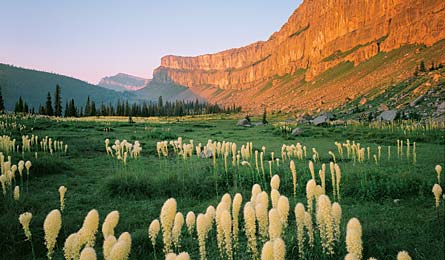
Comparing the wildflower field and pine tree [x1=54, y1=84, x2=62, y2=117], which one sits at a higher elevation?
pine tree [x1=54, y1=84, x2=62, y2=117]

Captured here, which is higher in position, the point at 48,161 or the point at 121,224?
the point at 48,161

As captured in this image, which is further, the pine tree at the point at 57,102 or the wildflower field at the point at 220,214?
the pine tree at the point at 57,102

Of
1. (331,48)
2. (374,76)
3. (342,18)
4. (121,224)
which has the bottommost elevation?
(121,224)

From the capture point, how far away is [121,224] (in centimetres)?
720

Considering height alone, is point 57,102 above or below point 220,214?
above

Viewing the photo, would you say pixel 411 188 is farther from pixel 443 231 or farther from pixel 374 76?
pixel 374 76

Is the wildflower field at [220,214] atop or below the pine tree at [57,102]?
below

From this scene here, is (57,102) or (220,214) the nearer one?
(220,214)

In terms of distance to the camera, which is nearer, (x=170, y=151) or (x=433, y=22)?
(x=170, y=151)

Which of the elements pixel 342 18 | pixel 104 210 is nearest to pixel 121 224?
pixel 104 210

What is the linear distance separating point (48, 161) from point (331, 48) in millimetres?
201211

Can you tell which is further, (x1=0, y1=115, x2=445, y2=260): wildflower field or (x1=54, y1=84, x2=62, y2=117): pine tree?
(x1=54, y1=84, x2=62, y2=117): pine tree

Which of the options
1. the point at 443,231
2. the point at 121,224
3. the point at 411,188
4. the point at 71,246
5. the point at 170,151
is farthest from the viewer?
the point at 170,151

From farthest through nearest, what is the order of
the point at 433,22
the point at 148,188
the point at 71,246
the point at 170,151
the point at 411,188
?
the point at 433,22 < the point at 170,151 < the point at 148,188 < the point at 411,188 < the point at 71,246
